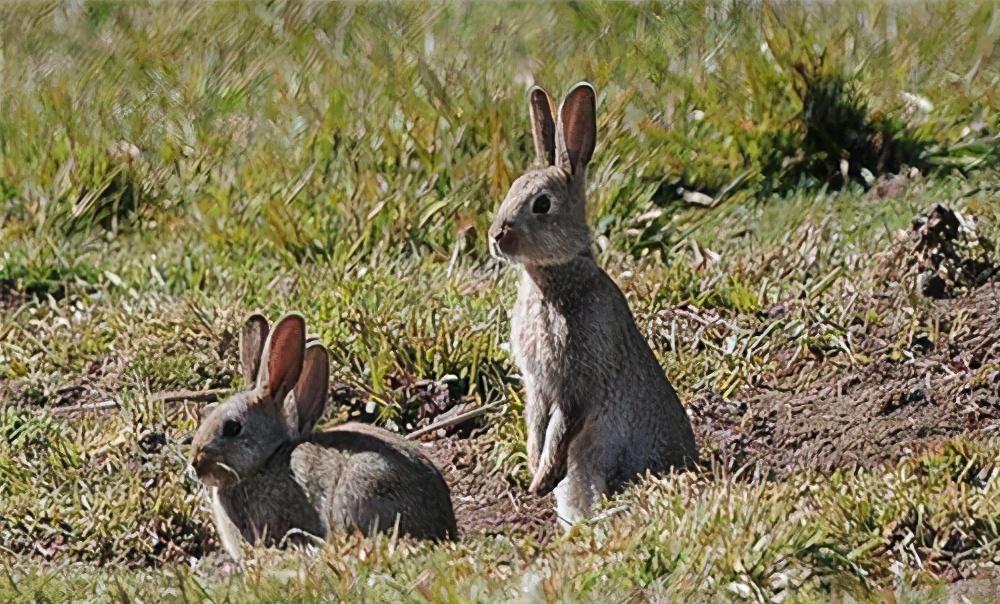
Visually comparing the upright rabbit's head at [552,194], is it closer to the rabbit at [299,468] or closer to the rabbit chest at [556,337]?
the rabbit chest at [556,337]

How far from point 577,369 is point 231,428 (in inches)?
45.9

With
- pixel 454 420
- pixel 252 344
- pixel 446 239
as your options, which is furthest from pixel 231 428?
pixel 446 239

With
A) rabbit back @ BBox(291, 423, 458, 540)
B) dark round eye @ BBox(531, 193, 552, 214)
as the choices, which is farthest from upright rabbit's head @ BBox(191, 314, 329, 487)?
dark round eye @ BBox(531, 193, 552, 214)

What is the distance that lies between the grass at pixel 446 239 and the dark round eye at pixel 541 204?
38.2 inches

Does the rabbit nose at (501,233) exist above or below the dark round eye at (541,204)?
below

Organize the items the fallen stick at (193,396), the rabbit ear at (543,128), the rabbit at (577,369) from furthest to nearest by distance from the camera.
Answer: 1. the fallen stick at (193,396)
2. the rabbit ear at (543,128)
3. the rabbit at (577,369)

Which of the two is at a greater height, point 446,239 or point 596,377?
point 596,377

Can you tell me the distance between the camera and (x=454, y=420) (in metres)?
7.76

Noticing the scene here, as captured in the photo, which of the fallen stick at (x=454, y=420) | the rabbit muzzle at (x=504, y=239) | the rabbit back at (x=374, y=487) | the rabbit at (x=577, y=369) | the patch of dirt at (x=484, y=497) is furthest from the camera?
the fallen stick at (x=454, y=420)

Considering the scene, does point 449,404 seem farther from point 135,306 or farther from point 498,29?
point 498,29

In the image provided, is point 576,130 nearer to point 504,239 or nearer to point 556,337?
point 504,239

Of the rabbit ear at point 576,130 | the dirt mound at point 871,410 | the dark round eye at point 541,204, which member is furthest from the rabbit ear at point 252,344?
the dirt mound at point 871,410

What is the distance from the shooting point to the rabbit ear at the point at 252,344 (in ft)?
23.1

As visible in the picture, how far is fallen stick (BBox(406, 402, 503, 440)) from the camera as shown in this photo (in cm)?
768
